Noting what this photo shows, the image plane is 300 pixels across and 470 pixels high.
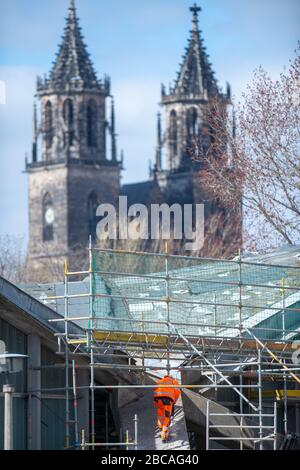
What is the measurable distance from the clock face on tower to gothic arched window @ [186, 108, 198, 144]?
35.3 ft

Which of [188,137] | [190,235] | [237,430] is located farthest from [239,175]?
[188,137]

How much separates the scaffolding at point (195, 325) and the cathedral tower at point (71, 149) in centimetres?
10439

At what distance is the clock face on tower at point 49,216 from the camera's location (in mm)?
→ 141125

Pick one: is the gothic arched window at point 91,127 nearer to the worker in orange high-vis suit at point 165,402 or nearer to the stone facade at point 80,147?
the stone facade at point 80,147

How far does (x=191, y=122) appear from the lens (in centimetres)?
14488

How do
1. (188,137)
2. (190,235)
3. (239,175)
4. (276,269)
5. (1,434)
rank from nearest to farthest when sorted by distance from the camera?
(1,434) → (276,269) → (239,175) → (190,235) → (188,137)

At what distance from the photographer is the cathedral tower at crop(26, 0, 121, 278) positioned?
464 ft

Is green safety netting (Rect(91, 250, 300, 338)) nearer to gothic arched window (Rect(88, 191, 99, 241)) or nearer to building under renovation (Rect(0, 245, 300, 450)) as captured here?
building under renovation (Rect(0, 245, 300, 450))

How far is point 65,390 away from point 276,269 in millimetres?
5223

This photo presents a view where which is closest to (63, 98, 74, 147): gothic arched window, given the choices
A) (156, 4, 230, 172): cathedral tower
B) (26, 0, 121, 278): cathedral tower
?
(26, 0, 121, 278): cathedral tower

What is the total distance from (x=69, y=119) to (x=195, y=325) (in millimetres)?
109126

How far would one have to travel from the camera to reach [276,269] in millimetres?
36906

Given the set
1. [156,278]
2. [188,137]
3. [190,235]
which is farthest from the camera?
[188,137]

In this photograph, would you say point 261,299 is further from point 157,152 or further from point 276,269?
point 157,152
